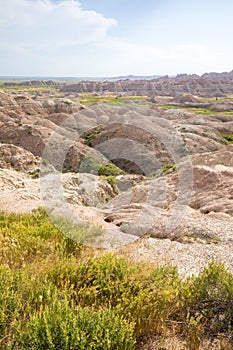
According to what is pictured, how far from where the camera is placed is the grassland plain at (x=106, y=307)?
123 inches

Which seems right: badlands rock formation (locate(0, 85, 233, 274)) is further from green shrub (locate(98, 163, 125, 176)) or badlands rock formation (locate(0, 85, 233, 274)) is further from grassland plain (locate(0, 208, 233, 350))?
Result: grassland plain (locate(0, 208, 233, 350))

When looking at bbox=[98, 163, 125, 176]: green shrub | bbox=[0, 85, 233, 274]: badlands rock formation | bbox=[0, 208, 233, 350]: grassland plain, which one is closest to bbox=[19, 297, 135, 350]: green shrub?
bbox=[0, 208, 233, 350]: grassland plain

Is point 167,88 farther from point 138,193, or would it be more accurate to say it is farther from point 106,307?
point 106,307

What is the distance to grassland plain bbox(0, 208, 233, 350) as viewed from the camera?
123 inches

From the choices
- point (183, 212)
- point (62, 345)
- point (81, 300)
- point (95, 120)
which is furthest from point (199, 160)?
point (95, 120)

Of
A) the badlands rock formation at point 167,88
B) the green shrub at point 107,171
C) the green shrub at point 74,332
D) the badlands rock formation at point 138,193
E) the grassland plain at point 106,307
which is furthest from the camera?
the badlands rock formation at point 167,88

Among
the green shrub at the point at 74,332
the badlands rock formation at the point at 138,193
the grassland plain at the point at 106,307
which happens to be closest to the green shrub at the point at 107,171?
the badlands rock formation at the point at 138,193

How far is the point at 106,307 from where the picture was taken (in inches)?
148

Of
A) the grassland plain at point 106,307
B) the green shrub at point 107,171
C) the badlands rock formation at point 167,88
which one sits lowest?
the green shrub at point 107,171

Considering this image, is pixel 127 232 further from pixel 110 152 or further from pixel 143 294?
pixel 110 152

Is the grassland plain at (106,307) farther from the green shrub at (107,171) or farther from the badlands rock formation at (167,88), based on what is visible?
the badlands rock formation at (167,88)

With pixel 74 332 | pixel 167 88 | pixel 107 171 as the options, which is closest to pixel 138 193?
pixel 74 332

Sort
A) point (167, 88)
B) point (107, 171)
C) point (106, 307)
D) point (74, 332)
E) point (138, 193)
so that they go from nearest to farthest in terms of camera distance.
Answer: point (74, 332), point (106, 307), point (138, 193), point (107, 171), point (167, 88)

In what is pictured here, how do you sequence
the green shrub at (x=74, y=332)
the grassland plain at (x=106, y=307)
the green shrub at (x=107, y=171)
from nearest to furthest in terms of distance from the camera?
the green shrub at (x=74, y=332) < the grassland plain at (x=106, y=307) < the green shrub at (x=107, y=171)
